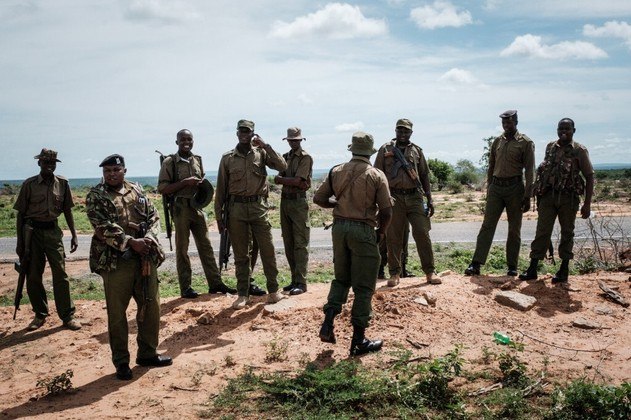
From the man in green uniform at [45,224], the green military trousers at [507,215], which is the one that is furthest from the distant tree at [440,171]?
the man in green uniform at [45,224]

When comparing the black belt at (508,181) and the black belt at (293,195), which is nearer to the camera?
the black belt at (508,181)

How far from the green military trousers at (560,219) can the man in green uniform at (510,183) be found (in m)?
0.26

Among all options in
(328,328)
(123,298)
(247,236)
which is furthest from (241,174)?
(328,328)

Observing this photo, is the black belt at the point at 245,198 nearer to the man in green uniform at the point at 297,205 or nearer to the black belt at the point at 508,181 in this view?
the man in green uniform at the point at 297,205

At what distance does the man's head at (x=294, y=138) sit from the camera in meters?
8.03

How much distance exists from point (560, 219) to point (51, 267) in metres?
6.95

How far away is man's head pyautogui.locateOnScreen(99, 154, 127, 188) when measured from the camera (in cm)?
550

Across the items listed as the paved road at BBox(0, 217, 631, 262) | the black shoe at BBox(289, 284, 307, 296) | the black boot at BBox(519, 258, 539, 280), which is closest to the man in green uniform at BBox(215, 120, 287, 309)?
the black shoe at BBox(289, 284, 307, 296)

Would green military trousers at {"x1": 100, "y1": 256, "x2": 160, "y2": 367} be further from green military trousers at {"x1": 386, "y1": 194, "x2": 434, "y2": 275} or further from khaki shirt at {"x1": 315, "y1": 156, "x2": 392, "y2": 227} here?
green military trousers at {"x1": 386, "y1": 194, "x2": 434, "y2": 275}

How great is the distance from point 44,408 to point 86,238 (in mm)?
13031

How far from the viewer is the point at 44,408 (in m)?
5.12

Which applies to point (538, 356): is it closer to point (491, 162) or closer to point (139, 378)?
point (491, 162)

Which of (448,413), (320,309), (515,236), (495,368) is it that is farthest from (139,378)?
(515,236)

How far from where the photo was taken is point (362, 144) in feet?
18.6
